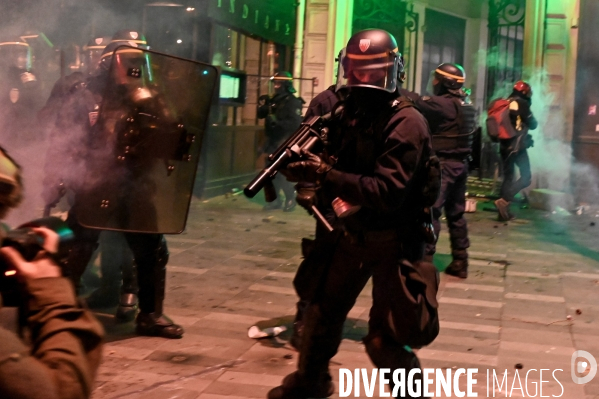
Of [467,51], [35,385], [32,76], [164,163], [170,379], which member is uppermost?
[467,51]

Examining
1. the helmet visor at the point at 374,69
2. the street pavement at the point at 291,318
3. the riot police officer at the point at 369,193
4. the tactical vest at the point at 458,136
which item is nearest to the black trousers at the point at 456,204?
the tactical vest at the point at 458,136

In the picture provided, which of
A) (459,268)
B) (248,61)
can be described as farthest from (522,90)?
(459,268)

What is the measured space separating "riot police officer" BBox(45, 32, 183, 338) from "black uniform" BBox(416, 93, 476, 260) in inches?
105

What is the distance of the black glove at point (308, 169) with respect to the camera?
3.35 m

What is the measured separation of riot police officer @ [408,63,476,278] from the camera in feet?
21.6

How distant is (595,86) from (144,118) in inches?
390

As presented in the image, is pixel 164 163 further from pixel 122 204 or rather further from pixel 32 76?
pixel 32 76

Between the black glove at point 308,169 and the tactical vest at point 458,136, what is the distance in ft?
11.2

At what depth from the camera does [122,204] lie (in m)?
4.52

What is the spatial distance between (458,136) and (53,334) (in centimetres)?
543

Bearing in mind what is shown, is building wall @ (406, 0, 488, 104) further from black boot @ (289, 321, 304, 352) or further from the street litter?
black boot @ (289, 321, 304, 352)

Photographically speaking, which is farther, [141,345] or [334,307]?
[141,345]

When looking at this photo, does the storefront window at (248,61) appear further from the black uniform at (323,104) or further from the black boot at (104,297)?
the black uniform at (323,104)

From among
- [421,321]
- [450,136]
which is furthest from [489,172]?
[421,321]
